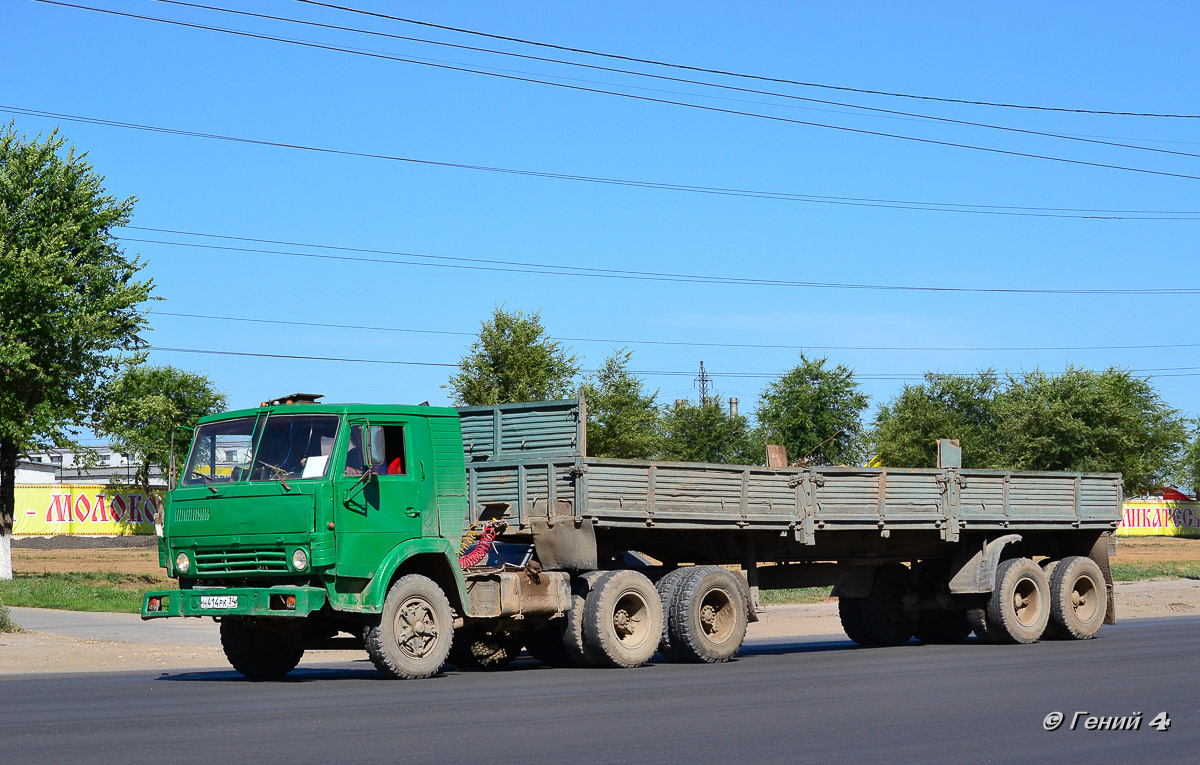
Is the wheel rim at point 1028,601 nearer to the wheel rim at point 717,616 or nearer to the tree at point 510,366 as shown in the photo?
the wheel rim at point 717,616

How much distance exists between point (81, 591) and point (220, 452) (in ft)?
56.2

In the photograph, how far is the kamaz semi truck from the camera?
13203 mm

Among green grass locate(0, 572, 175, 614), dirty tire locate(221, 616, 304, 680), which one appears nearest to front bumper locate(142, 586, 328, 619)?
dirty tire locate(221, 616, 304, 680)

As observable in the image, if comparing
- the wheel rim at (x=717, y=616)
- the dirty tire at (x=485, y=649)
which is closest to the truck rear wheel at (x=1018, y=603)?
the wheel rim at (x=717, y=616)

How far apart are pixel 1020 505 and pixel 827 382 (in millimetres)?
43460

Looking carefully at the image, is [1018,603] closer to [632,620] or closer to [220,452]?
[632,620]

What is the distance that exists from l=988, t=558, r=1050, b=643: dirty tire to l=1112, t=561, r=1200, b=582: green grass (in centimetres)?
1960

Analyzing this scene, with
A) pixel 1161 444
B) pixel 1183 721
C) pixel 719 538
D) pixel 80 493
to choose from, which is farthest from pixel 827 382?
pixel 1183 721

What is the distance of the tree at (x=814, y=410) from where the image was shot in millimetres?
62469

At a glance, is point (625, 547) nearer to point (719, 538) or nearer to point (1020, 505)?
point (719, 538)

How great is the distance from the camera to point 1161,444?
7944cm

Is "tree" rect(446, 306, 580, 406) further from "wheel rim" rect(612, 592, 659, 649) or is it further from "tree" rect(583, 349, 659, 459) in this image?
"wheel rim" rect(612, 592, 659, 649)

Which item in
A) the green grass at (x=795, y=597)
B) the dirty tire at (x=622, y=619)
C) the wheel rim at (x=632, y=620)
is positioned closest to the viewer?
the dirty tire at (x=622, y=619)

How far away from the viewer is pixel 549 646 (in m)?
16.5
